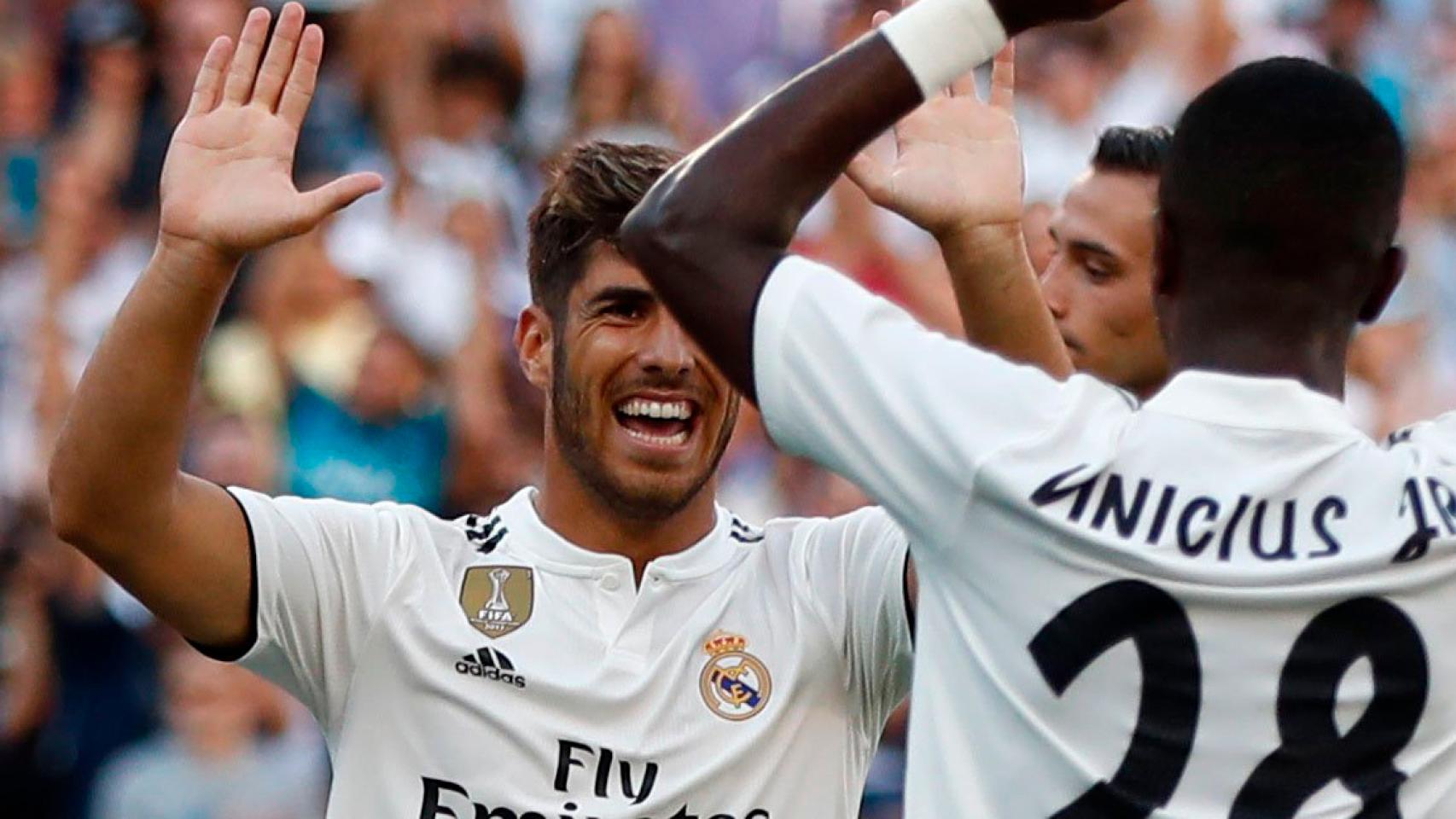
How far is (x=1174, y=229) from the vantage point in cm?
300

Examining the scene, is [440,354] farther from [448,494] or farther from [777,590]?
[777,590]

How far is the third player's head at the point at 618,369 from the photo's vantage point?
4.45m

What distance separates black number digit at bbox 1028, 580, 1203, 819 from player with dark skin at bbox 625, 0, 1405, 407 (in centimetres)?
31

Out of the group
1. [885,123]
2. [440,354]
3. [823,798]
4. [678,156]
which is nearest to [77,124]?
[440,354]

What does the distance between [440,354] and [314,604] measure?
5480 mm

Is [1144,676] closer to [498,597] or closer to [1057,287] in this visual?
[498,597]

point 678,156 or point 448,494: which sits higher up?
point 678,156

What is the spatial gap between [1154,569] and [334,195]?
4.99 ft

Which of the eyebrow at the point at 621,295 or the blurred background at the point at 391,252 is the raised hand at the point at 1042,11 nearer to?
the eyebrow at the point at 621,295

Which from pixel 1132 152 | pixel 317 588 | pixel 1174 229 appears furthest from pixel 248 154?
pixel 1132 152

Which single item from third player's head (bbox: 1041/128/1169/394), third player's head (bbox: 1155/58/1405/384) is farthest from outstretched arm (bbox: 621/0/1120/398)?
third player's head (bbox: 1041/128/1169/394)

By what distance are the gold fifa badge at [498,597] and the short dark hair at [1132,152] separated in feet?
4.68

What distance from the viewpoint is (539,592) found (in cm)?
438

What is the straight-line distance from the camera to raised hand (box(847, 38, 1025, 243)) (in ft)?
12.1
